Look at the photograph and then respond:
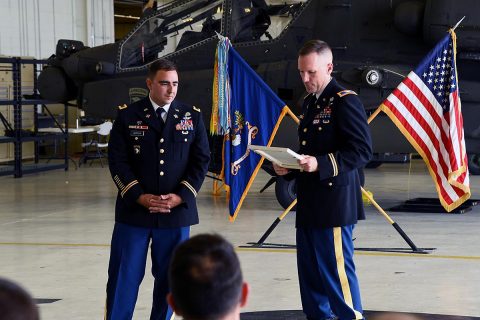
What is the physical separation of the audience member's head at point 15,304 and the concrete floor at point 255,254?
4.36 metres

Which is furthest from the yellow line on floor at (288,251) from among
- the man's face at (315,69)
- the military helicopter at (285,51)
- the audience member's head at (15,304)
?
the audience member's head at (15,304)

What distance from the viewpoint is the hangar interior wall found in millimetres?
19906

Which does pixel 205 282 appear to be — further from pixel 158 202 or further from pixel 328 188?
pixel 328 188

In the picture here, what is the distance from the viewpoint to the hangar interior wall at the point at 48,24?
19906mm

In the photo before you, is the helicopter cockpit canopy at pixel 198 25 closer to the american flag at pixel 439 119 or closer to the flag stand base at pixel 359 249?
the american flag at pixel 439 119

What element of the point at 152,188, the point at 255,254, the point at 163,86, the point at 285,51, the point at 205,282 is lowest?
the point at 255,254

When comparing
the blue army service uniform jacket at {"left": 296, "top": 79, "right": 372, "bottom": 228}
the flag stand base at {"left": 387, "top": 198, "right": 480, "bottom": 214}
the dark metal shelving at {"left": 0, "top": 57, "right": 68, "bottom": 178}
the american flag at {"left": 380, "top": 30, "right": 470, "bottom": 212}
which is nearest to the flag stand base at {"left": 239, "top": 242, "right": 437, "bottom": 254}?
the american flag at {"left": 380, "top": 30, "right": 470, "bottom": 212}

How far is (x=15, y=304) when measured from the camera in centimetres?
165

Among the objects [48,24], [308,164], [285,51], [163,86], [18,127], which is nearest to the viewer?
[308,164]

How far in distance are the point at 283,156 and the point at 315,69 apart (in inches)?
20.2

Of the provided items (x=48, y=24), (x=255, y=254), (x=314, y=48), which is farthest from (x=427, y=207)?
(x=48, y=24)

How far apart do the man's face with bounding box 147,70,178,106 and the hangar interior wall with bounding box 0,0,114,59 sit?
609 inches

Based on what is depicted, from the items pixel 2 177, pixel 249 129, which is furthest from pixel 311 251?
pixel 2 177

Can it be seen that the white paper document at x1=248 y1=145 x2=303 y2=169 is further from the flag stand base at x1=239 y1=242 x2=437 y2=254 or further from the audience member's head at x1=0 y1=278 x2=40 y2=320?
the flag stand base at x1=239 y1=242 x2=437 y2=254
